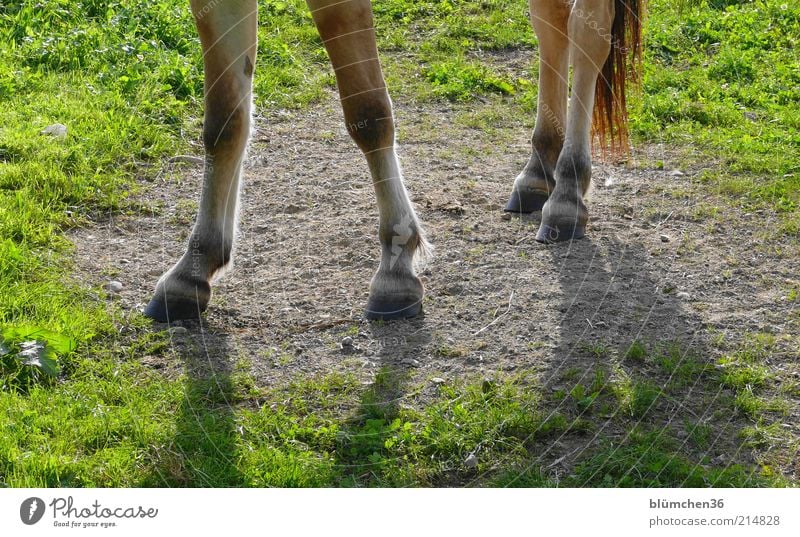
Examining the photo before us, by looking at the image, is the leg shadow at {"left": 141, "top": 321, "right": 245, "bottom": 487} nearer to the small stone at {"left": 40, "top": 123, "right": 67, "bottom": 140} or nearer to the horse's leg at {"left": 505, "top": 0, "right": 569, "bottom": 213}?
the horse's leg at {"left": 505, "top": 0, "right": 569, "bottom": 213}

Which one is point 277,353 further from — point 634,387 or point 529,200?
point 529,200

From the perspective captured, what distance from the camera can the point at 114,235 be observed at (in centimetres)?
487

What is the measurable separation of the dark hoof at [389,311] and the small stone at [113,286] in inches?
42.6

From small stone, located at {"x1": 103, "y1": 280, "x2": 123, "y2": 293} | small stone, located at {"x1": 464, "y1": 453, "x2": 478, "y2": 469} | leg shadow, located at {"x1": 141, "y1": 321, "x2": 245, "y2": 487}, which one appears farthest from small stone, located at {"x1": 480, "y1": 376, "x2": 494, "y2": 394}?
small stone, located at {"x1": 103, "y1": 280, "x2": 123, "y2": 293}

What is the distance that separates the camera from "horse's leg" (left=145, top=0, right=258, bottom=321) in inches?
161

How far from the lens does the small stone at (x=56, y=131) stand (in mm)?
5629

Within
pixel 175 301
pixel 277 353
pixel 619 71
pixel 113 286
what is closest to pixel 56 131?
pixel 113 286

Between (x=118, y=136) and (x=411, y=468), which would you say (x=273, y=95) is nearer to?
(x=118, y=136)

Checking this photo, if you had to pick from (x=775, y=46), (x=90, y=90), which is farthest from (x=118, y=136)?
(x=775, y=46)

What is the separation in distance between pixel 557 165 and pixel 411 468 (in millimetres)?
2124

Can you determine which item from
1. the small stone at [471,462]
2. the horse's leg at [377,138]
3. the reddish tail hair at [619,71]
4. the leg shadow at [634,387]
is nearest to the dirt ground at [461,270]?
the leg shadow at [634,387]

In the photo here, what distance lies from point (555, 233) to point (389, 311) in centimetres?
106

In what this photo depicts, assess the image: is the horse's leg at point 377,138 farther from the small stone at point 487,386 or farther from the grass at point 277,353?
the small stone at point 487,386

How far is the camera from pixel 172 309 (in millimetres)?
4078
